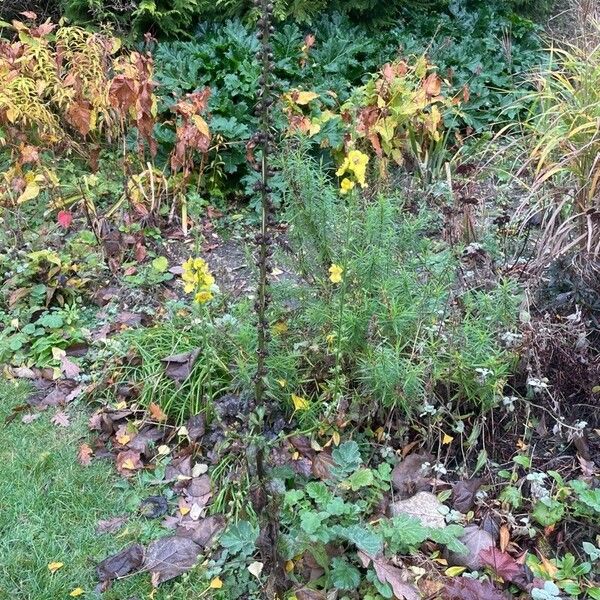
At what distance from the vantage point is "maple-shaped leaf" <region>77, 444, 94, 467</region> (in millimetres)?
2861

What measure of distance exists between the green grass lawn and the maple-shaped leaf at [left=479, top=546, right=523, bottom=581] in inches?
39.0

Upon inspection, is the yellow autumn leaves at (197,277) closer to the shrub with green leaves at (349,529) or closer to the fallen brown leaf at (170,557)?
the shrub with green leaves at (349,529)

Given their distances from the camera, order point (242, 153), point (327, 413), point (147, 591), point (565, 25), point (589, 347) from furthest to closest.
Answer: point (565, 25), point (242, 153), point (589, 347), point (327, 413), point (147, 591)

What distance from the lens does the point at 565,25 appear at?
698 cm

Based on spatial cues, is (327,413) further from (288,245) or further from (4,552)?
(4,552)

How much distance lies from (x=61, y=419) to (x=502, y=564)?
1986 mm

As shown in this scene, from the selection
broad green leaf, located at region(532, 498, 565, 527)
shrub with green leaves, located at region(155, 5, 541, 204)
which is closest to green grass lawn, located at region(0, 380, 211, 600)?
broad green leaf, located at region(532, 498, 565, 527)

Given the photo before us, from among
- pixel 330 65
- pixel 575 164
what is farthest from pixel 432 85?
pixel 575 164

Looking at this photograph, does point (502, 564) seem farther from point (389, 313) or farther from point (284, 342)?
point (284, 342)

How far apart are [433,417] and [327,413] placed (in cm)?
43

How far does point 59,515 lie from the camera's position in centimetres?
264

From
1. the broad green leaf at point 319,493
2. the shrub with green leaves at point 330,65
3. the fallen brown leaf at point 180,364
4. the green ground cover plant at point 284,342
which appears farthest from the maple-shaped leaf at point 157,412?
the shrub with green leaves at point 330,65

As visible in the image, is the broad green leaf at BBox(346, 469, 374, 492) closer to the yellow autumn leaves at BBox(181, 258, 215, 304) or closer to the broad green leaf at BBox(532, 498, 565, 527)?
the broad green leaf at BBox(532, 498, 565, 527)

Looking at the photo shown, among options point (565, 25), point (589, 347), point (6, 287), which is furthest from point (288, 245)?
point (565, 25)
